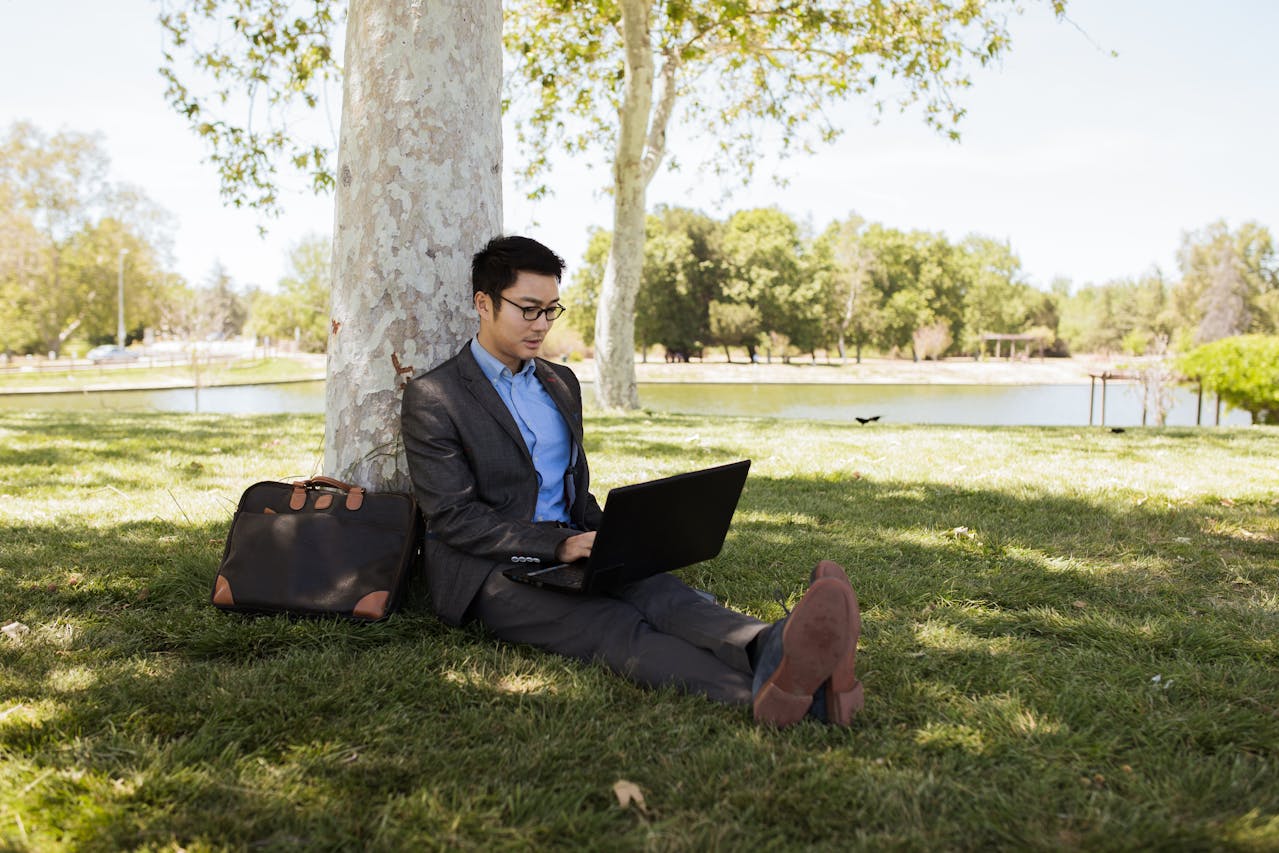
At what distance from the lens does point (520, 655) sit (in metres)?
3.24

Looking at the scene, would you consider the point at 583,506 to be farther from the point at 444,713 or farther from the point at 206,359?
the point at 206,359

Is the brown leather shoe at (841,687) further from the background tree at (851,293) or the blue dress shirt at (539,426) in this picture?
the background tree at (851,293)

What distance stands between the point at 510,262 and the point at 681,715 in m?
1.76

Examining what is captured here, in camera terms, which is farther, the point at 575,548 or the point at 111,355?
the point at 111,355

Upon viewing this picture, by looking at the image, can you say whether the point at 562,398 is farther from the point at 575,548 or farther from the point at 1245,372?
the point at 1245,372

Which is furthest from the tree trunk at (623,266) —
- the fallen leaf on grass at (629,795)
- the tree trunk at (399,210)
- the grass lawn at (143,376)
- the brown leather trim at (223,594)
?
the grass lawn at (143,376)

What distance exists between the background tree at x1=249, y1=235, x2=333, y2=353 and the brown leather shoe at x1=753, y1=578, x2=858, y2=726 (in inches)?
2285

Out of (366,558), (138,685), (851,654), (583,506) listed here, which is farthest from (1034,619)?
(138,685)

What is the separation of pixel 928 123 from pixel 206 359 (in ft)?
91.9

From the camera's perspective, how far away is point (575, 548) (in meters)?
3.21

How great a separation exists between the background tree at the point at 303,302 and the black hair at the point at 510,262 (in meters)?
56.7

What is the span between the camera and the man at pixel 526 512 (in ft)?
9.78

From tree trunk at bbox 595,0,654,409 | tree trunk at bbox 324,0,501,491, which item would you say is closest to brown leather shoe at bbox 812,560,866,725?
tree trunk at bbox 324,0,501,491

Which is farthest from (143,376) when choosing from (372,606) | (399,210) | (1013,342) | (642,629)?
(1013,342)
